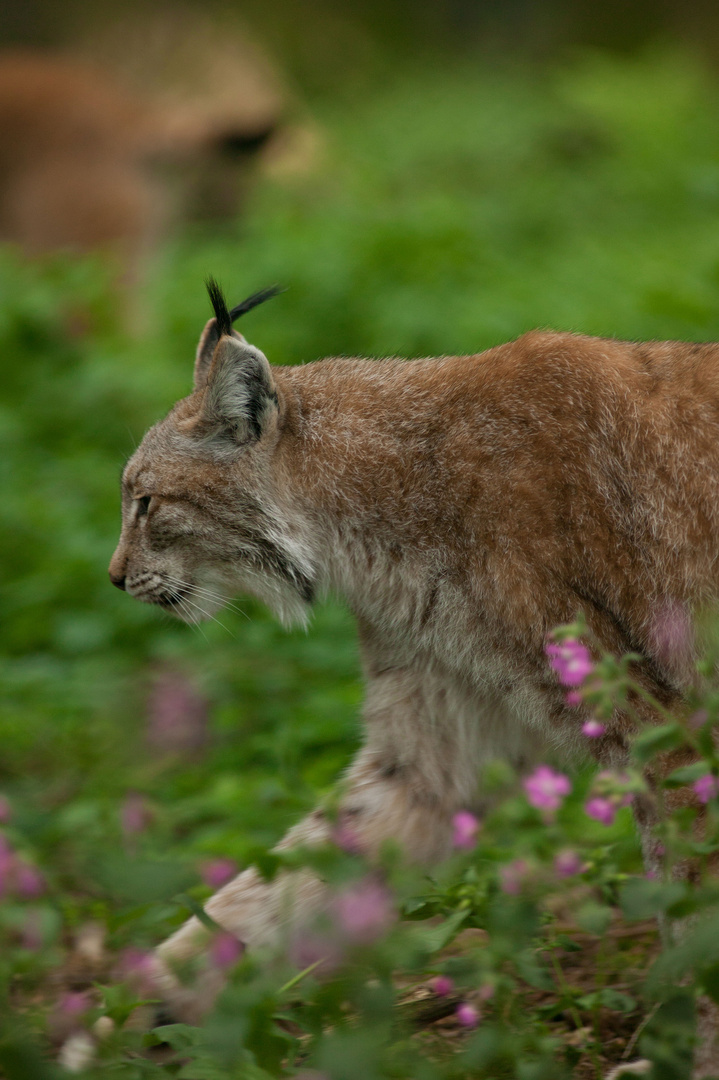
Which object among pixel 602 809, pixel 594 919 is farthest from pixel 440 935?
pixel 602 809

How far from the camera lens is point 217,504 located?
3523 millimetres

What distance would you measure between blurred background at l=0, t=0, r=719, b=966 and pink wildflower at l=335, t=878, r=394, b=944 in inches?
12.4

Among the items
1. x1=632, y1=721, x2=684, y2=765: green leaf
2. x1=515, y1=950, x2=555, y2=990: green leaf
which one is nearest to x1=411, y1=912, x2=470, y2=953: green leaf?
x1=515, y1=950, x2=555, y2=990: green leaf

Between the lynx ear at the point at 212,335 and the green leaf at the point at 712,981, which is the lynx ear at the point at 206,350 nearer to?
the lynx ear at the point at 212,335

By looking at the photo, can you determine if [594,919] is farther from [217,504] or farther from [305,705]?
[305,705]

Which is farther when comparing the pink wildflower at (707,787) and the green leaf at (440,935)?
the green leaf at (440,935)

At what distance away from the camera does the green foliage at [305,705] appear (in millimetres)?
2139

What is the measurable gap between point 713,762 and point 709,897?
22 cm

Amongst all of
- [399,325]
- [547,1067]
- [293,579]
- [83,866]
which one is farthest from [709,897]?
[399,325]

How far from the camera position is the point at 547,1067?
2129 mm

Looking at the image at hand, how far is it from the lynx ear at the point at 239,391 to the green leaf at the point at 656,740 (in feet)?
5.55

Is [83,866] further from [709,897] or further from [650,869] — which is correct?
[709,897]

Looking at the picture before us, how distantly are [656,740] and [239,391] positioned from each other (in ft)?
5.81

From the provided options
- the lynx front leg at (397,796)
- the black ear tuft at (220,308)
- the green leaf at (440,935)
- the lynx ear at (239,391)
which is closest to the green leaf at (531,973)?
the green leaf at (440,935)
